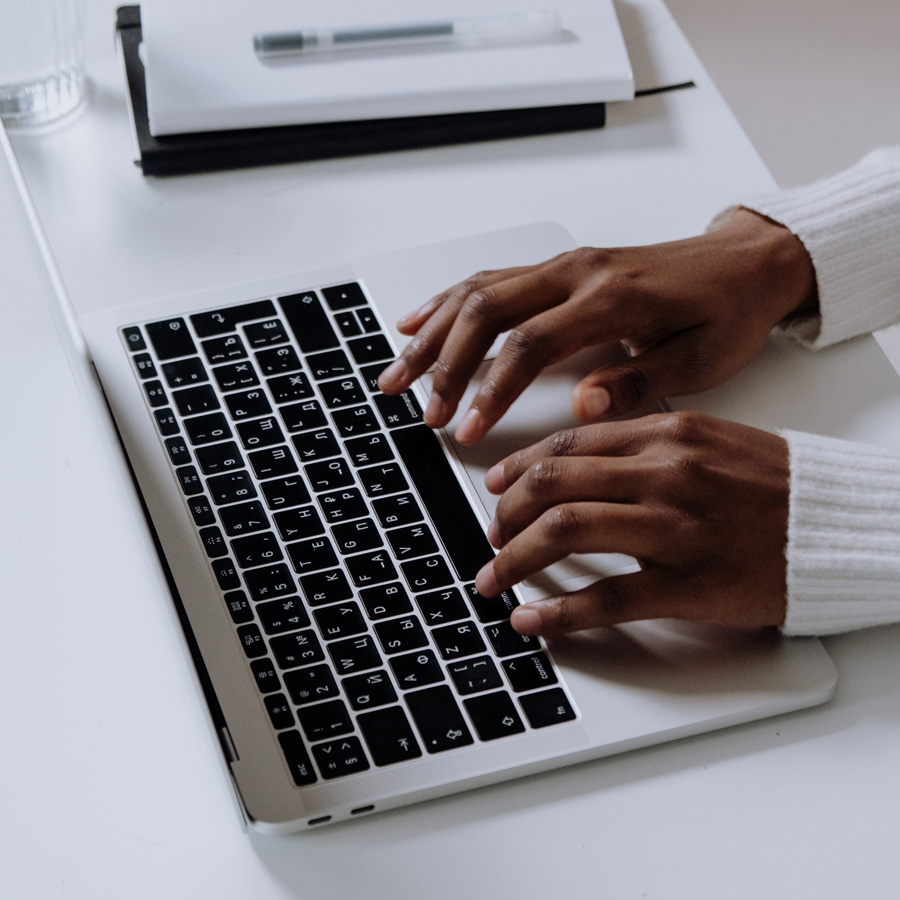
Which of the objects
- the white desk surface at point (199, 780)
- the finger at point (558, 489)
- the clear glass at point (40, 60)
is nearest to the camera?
the white desk surface at point (199, 780)

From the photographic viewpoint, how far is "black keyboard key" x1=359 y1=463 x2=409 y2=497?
653mm

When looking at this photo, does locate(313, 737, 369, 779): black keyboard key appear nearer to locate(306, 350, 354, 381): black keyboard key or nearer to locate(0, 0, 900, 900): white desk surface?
locate(0, 0, 900, 900): white desk surface

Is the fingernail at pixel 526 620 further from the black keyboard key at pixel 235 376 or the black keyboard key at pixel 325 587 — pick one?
the black keyboard key at pixel 235 376

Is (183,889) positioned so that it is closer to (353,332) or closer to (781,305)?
(353,332)

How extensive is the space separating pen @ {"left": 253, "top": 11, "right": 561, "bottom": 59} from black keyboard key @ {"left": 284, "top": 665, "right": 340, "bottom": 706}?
1.81 feet

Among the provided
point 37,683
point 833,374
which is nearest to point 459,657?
point 37,683

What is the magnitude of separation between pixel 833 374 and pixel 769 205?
0.14 meters

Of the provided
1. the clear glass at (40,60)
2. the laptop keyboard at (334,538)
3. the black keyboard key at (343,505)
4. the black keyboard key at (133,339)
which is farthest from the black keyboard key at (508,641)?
the clear glass at (40,60)

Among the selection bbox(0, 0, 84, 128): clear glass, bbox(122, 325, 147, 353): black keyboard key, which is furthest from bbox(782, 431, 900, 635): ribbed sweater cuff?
bbox(0, 0, 84, 128): clear glass

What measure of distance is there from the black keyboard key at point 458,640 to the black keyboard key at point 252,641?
3.6 inches

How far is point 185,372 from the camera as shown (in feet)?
2.35

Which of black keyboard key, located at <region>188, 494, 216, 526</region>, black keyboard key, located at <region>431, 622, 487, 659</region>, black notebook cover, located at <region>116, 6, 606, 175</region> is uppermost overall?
black notebook cover, located at <region>116, 6, 606, 175</region>

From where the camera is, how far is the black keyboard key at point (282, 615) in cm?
58

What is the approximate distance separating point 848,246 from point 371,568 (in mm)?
437
